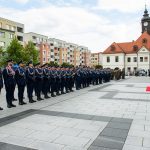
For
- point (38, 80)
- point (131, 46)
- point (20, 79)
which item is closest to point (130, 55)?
point (131, 46)

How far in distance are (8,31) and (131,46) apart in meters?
34.9

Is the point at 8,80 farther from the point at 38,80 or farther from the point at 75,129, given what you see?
the point at 75,129

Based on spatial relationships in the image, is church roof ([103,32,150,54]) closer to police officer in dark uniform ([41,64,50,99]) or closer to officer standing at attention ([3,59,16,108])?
police officer in dark uniform ([41,64,50,99])

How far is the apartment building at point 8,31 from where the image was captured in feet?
185

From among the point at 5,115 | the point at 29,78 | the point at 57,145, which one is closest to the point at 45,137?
the point at 57,145

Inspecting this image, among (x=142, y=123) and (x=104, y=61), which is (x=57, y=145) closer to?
(x=142, y=123)

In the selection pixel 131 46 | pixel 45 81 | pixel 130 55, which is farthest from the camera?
pixel 131 46

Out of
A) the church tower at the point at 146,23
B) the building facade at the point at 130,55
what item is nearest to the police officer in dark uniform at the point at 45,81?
the building facade at the point at 130,55

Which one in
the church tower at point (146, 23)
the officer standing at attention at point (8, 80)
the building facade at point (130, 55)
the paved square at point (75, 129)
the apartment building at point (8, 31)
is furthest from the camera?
the church tower at point (146, 23)

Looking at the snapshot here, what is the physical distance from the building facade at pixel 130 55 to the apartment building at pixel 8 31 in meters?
25.2

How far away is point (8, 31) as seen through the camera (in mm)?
57688

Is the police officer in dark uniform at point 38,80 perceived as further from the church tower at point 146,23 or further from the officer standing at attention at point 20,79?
the church tower at point 146,23

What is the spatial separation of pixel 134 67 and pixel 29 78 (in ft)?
194

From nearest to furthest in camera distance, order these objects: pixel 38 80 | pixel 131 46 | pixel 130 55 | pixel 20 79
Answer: pixel 20 79 → pixel 38 80 → pixel 130 55 → pixel 131 46
